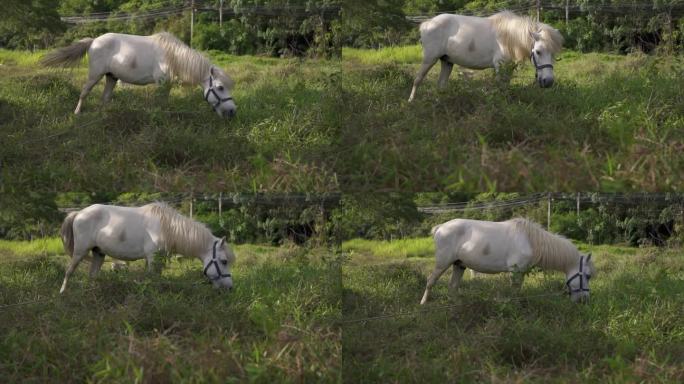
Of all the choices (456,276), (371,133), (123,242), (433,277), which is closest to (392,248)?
(433,277)

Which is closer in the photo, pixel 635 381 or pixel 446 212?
pixel 635 381

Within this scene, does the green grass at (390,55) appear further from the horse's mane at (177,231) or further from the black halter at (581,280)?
the black halter at (581,280)

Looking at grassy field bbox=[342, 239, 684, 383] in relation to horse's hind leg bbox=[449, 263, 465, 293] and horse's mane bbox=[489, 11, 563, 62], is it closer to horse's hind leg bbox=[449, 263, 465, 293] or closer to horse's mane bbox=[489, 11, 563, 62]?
horse's hind leg bbox=[449, 263, 465, 293]

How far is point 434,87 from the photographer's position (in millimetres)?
8961

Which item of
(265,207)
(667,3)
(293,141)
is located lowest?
(265,207)

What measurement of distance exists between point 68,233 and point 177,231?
971 millimetres

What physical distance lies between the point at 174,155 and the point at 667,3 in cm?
512

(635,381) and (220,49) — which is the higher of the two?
(220,49)

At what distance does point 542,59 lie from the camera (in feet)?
29.3

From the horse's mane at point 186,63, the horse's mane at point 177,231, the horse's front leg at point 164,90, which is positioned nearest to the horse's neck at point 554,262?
the horse's mane at point 177,231

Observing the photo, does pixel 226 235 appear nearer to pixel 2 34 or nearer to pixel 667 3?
pixel 2 34

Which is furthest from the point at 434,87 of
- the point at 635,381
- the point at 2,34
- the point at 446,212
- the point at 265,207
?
the point at 2,34

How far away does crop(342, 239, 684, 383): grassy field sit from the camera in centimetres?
749

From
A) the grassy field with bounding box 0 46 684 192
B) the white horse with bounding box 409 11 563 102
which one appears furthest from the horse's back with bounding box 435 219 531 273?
the white horse with bounding box 409 11 563 102
